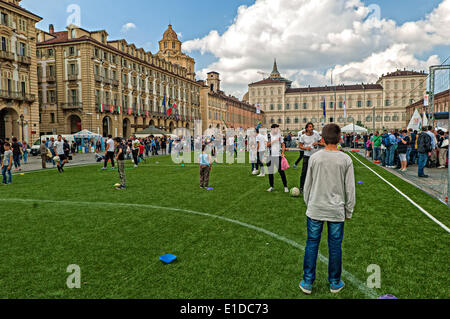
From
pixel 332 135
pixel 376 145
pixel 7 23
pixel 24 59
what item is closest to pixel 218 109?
pixel 24 59

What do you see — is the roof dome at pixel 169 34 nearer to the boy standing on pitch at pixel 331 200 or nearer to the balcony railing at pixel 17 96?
the balcony railing at pixel 17 96

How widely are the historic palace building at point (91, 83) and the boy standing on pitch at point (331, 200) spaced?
38.4 m

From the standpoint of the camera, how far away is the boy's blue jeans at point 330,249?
11.3 ft

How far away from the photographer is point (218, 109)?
85125 mm

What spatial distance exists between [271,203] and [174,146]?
93.3ft

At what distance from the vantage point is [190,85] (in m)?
73.1

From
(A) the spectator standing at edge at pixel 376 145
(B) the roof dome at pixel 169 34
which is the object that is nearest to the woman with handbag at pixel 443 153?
(A) the spectator standing at edge at pixel 376 145

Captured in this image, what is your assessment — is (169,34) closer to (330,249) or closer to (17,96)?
(17,96)

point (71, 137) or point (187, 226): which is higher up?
point (71, 137)

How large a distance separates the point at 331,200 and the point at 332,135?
68 cm

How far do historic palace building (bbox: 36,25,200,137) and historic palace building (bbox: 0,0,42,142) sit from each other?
6.57m

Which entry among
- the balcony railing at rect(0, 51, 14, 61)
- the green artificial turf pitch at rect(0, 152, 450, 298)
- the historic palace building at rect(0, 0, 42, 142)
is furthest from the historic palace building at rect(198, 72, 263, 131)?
the green artificial turf pitch at rect(0, 152, 450, 298)
